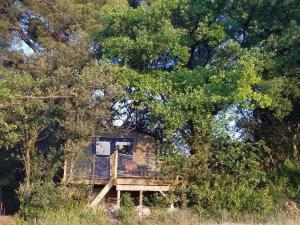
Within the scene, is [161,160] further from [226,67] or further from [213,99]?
[226,67]

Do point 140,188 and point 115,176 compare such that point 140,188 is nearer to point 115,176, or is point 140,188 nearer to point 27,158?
point 115,176

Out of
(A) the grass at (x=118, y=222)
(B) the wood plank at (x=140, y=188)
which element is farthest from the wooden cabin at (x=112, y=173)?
(A) the grass at (x=118, y=222)

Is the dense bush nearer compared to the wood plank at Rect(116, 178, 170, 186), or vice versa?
the dense bush

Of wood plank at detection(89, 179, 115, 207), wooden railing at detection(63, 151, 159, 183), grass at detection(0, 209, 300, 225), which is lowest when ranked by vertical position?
grass at detection(0, 209, 300, 225)

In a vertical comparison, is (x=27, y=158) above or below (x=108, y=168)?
above

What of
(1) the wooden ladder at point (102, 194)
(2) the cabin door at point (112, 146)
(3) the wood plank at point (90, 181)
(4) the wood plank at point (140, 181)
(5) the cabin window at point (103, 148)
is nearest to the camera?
(3) the wood plank at point (90, 181)

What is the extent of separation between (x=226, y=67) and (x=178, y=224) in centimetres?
832

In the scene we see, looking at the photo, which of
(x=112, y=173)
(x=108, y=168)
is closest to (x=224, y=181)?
(x=112, y=173)

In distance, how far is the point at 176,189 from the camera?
59.5 ft

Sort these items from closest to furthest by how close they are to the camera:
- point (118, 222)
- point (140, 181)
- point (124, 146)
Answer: point (118, 222), point (140, 181), point (124, 146)

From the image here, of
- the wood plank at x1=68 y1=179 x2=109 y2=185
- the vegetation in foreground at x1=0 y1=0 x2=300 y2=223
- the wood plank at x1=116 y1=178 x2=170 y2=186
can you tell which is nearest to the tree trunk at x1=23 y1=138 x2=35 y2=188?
the vegetation in foreground at x1=0 y1=0 x2=300 y2=223

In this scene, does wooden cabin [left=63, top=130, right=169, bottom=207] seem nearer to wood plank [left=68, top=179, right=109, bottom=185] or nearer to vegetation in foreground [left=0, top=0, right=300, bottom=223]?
wood plank [left=68, top=179, right=109, bottom=185]

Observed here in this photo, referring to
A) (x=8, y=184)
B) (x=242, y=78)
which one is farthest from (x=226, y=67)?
(x=8, y=184)

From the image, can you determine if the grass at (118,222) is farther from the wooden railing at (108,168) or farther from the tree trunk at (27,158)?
the wooden railing at (108,168)
